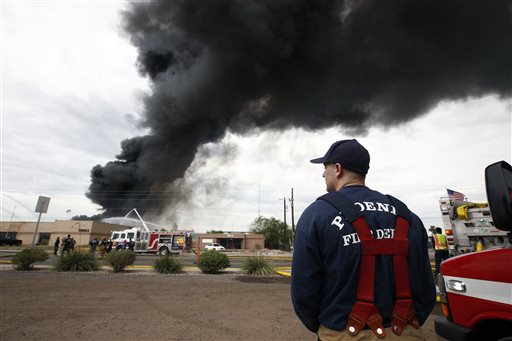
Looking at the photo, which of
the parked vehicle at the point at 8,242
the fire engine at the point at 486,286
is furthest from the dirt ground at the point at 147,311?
the parked vehicle at the point at 8,242

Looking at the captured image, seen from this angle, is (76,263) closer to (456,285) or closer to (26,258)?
(26,258)

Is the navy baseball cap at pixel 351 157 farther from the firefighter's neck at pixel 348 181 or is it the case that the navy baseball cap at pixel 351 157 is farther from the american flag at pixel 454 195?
the american flag at pixel 454 195

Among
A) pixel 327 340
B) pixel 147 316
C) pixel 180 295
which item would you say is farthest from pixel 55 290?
pixel 327 340

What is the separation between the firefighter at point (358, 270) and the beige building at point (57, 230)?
173ft

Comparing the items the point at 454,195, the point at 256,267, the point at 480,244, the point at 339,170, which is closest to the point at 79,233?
the point at 256,267

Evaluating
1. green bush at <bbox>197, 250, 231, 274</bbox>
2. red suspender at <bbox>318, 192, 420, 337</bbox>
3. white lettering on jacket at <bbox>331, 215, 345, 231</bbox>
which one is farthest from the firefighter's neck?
green bush at <bbox>197, 250, 231, 274</bbox>

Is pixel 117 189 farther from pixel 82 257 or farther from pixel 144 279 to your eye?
pixel 144 279

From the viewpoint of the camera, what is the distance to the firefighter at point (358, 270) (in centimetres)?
134

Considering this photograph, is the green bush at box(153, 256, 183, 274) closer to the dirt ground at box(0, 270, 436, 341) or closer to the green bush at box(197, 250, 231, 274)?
the green bush at box(197, 250, 231, 274)

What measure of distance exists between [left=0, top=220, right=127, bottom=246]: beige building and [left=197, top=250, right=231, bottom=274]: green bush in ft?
139

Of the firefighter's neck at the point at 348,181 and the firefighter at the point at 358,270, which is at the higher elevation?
the firefighter's neck at the point at 348,181

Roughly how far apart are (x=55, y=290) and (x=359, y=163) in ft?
29.0

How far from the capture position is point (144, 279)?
962 centimetres

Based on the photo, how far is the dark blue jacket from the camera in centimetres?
136
